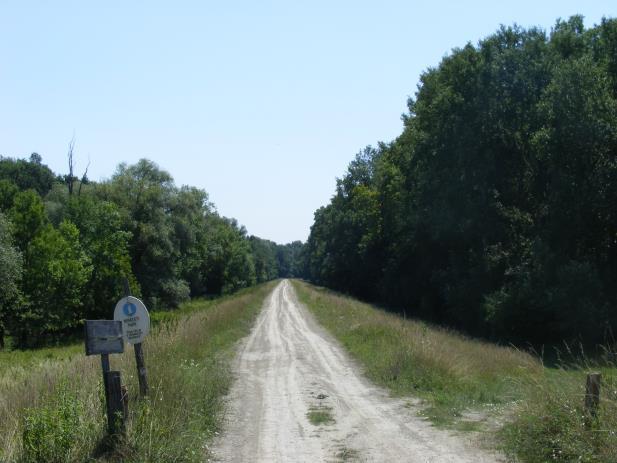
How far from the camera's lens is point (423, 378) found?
1531cm

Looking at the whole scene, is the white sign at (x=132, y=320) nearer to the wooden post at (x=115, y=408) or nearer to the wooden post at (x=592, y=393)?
the wooden post at (x=115, y=408)

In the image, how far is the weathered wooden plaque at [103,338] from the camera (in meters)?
8.55

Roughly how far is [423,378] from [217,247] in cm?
7383

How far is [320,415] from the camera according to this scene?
11914 mm

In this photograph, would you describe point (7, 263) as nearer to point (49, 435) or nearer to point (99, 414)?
point (99, 414)

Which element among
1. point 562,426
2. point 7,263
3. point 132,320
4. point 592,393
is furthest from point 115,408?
point 7,263

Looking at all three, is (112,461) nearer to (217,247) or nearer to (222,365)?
(222,365)

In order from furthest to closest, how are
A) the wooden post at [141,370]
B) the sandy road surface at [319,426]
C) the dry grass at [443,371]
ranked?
1. the dry grass at [443,371]
2. the wooden post at [141,370]
3. the sandy road surface at [319,426]

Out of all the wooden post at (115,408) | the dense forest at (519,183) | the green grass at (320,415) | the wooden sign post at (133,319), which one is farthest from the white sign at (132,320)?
the dense forest at (519,183)

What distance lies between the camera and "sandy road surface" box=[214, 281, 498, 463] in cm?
925

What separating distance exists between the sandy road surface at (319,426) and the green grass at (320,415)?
0.35 ft

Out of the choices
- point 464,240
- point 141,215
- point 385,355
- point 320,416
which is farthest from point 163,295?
point 320,416

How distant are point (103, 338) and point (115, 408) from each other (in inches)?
37.1

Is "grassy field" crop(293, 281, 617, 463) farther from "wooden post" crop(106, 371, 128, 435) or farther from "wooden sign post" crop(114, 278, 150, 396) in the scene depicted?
"wooden sign post" crop(114, 278, 150, 396)
